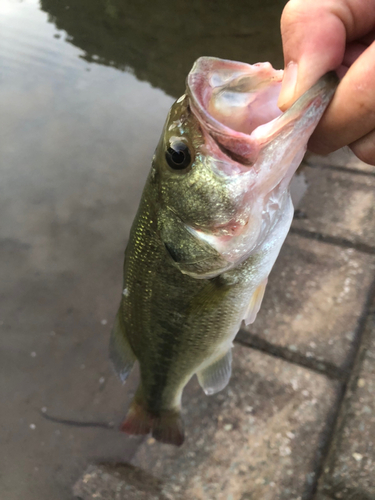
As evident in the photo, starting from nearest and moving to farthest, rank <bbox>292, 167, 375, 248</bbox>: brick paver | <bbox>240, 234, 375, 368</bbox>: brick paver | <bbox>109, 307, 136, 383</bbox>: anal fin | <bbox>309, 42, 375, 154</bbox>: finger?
<bbox>309, 42, 375, 154</bbox>: finger → <bbox>109, 307, 136, 383</bbox>: anal fin → <bbox>240, 234, 375, 368</bbox>: brick paver → <bbox>292, 167, 375, 248</bbox>: brick paver

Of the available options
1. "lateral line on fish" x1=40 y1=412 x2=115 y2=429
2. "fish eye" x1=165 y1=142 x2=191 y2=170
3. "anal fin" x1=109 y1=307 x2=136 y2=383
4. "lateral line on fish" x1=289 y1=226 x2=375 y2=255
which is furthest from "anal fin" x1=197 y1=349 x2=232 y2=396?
"lateral line on fish" x1=289 y1=226 x2=375 y2=255

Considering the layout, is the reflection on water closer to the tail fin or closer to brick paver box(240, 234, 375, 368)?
brick paver box(240, 234, 375, 368)

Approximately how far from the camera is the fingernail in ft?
2.93

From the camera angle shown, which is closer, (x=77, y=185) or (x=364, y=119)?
(x=364, y=119)

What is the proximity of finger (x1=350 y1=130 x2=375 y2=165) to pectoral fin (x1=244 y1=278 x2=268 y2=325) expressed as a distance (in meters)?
0.52

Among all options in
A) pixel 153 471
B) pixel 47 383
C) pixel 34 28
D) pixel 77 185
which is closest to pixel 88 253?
pixel 77 185

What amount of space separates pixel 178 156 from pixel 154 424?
4.37 ft

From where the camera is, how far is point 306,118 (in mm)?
889

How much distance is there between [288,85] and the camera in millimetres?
900

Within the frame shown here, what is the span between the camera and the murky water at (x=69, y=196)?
7.65 ft

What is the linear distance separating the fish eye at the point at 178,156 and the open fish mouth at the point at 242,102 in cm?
9

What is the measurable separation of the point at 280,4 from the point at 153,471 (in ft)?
27.9

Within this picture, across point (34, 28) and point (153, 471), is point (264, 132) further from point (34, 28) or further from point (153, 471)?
point (34, 28)

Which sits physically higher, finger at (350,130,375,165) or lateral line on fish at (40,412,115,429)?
finger at (350,130,375,165)
